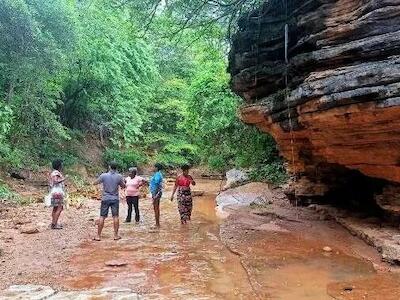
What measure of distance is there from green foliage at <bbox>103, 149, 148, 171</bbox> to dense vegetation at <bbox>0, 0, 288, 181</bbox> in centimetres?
9

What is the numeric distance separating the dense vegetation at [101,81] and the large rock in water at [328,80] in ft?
7.59

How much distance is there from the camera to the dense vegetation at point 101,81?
49.9 feet

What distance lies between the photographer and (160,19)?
13367 mm

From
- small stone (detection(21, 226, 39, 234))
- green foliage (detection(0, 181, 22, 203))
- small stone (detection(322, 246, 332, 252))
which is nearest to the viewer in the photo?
small stone (detection(322, 246, 332, 252))

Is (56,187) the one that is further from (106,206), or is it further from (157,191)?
(157,191)

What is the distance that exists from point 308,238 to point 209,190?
1267 centimetres

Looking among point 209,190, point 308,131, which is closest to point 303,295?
point 308,131

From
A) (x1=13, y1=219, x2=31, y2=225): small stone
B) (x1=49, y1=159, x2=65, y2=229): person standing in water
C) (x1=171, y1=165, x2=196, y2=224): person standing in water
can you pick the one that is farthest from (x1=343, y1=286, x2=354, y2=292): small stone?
(x1=13, y1=219, x2=31, y2=225): small stone

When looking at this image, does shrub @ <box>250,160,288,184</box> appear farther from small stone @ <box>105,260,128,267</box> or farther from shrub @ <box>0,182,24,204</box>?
small stone @ <box>105,260,128,267</box>

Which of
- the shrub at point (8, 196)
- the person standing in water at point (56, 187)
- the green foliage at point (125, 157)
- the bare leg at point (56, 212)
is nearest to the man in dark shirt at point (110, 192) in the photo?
the person standing in water at point (56, 187)

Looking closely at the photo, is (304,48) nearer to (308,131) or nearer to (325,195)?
(308,131)

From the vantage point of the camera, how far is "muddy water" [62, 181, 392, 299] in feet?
22.0

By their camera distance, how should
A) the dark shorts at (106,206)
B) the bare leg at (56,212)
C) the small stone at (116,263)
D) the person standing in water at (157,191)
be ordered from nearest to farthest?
the small stone at (116,263)
the dark shorts at (106,206)
the bare leg at (56,212)
the person standing in water at (157,191)

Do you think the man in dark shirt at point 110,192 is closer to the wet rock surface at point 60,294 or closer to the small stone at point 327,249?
the wet rock surface at point 60,294
